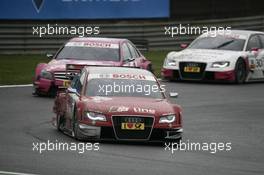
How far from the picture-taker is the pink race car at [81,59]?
22.3 meters

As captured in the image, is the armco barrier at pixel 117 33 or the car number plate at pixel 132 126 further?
the armco barrier at pixel 117 33

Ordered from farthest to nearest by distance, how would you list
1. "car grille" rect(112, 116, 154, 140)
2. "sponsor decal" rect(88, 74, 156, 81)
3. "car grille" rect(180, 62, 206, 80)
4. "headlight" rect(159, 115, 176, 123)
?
1. "car grille" rect(180, 62, 206, 80)
2. "sponsor decal" rect(88, 74, 156, 81)
3. "headlight" rect(159, 115, 176, 123)
4. "car grille" rect(112, 116, 154, 140)

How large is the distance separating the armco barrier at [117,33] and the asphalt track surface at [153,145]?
32.3 ft

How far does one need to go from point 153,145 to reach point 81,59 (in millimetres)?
7738

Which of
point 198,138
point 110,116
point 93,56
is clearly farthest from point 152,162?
point 93,56

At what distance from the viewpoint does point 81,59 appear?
22750 millimetres

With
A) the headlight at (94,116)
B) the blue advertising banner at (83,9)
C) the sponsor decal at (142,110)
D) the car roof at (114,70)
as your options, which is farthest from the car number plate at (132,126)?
the blue advertising banner at (83,9)

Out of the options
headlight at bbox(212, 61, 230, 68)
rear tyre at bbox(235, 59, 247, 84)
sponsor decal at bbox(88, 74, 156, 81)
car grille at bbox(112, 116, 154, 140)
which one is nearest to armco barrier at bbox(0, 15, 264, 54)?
rear tyre at bbox(235, 59, 247, 84)

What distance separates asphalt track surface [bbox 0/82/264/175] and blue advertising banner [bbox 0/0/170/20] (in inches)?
390

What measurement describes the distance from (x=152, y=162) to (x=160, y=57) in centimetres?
2168

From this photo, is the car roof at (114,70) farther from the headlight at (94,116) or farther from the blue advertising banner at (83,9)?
the blue advertising banner at (83,9)

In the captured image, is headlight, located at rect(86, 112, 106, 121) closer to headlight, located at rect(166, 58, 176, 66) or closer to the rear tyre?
headlight, located at rect(166, 58, 176, 66)

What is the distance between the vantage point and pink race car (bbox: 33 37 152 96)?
73.0 feet

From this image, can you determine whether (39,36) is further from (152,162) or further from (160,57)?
(152,162)
